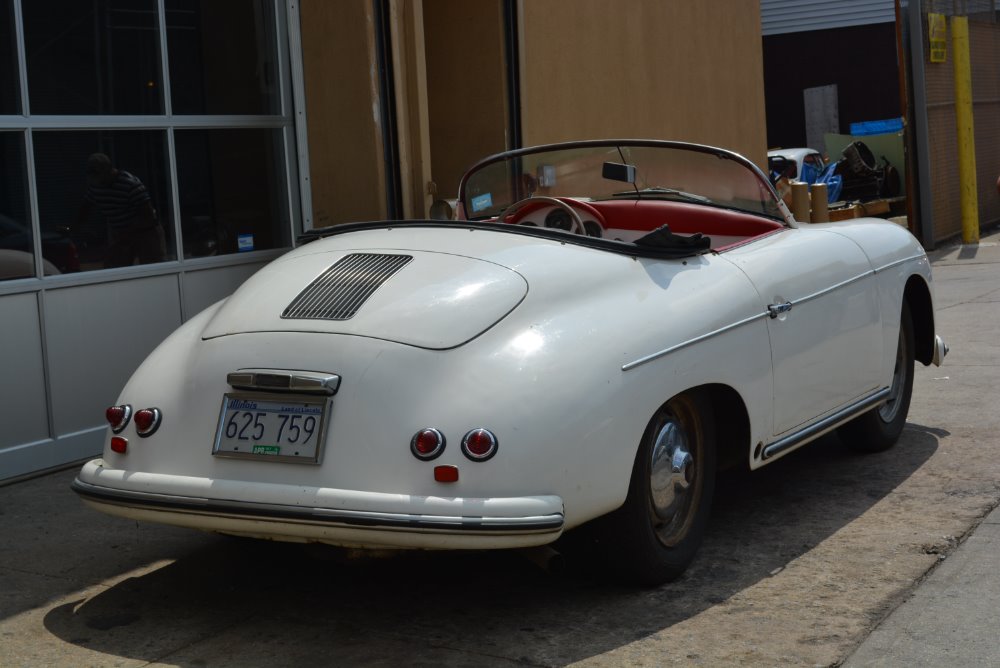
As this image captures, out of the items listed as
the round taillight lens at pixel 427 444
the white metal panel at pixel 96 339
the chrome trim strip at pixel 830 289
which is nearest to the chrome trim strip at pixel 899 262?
the chrome trim strip at pixel 830 289

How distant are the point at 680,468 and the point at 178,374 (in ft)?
5.68

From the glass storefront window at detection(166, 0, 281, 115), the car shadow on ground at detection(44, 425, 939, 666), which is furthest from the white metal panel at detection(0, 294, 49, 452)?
the car shadow on ground at detection(44, 425, 939, 666)

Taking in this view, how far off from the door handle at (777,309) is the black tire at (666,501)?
50cm

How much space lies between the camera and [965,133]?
1581cm

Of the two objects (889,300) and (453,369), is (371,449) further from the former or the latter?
(889,300)

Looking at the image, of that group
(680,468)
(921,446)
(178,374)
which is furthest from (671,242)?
(921,446)

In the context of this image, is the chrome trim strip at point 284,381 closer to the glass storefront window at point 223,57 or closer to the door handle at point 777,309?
the door handle at point 777,309

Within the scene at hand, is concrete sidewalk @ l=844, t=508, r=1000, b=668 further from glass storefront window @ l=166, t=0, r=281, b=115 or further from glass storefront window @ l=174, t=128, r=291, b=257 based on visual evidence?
glass storefront window @ l=166, t=0, r=281, b=115

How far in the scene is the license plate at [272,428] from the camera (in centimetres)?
379

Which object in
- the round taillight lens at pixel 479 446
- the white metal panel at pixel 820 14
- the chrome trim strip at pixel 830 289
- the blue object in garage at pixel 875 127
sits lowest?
the round taillight lens at pixel 479 446

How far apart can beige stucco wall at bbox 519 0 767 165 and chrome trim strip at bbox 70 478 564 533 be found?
6369 mm

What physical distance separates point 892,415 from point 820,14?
23.1m

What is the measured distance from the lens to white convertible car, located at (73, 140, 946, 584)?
3.65 metres

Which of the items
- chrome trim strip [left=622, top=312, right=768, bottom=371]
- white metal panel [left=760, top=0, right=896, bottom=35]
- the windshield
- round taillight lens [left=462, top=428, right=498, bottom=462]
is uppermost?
white metal panel [left=760, top=0, right=896, bottom=35]
